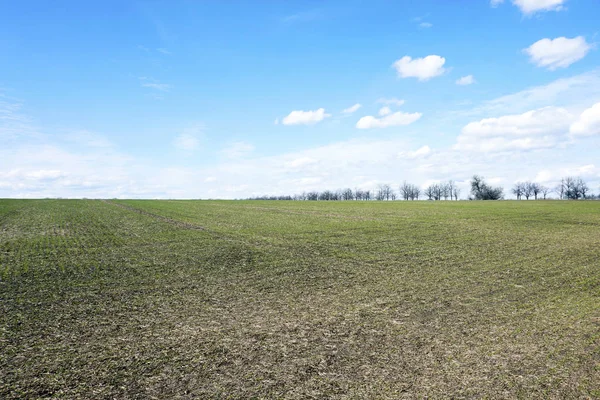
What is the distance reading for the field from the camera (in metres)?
7.14

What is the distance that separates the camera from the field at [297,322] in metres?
7.14

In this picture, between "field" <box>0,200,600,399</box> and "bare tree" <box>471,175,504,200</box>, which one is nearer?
"field" <box>0,200,600,399</box>

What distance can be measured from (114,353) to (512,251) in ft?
69.7

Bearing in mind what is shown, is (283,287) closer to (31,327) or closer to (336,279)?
(336,279)

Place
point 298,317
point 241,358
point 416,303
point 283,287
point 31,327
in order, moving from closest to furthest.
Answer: point 241,358, point 31,327, point 298,317, point 416,303, point 283,287

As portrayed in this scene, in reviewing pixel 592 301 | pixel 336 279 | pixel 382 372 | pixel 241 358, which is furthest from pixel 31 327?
pixel 592 301

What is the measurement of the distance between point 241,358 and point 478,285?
10262 mm

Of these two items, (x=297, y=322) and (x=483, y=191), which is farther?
(x=483, y=191)

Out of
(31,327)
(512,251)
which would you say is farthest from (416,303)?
(512,251)

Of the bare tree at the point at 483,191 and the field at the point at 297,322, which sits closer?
the field at the point at 297,322

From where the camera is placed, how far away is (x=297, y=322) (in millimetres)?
10461

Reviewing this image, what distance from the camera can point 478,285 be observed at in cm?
1449

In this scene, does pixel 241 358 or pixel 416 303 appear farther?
pixel 416 303

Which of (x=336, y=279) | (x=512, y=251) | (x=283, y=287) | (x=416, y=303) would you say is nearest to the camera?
(x=416, y=303)
